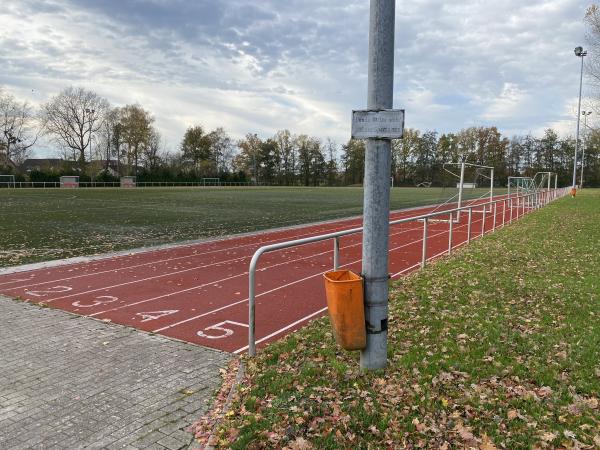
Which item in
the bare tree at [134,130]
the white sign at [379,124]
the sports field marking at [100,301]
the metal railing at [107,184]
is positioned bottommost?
the sports field marking at [100,301]

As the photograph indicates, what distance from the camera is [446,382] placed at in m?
4.00

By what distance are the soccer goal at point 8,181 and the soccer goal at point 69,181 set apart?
5.51 metres

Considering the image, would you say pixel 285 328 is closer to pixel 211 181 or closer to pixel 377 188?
pixel 377 188

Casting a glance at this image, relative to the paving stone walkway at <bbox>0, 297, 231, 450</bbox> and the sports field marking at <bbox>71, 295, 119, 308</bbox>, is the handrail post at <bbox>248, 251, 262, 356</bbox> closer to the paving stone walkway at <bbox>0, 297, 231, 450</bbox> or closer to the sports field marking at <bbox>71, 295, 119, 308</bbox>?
the paving stone walkway at <bbox>0, 297, 231, 450</bbox>

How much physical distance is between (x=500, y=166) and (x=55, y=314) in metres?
95.2

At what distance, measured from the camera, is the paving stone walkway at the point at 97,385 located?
340cm

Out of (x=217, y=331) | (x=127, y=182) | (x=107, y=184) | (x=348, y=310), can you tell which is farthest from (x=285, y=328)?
(x=127, y=182)

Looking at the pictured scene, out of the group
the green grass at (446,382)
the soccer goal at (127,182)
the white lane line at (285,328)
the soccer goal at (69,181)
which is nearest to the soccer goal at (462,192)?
the green grass at (446,382)

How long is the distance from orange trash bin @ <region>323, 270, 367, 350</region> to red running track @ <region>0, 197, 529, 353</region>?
1.74 m

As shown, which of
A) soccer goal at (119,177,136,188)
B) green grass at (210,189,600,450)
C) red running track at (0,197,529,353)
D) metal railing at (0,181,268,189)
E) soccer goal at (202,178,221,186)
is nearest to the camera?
green grass at (210,189,600,450)

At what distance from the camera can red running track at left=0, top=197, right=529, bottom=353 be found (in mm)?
6121

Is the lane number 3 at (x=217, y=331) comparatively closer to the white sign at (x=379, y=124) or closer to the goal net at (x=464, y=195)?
the white sign at (x=379, y=124)

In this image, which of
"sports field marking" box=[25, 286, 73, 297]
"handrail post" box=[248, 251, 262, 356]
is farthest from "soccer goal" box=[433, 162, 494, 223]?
"sports field marking" box=[25, 286, 73, 297]

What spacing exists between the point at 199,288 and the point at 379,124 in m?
5.27
